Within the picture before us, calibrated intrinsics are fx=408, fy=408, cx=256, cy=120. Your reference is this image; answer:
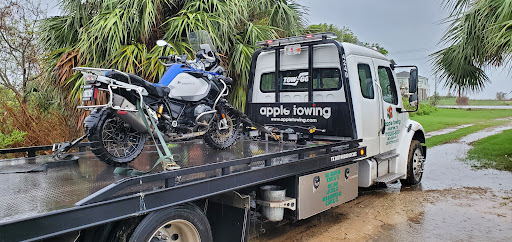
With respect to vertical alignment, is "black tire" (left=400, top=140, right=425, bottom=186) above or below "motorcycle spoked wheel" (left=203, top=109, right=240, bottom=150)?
below

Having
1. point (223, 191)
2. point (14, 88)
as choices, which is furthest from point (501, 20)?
point (14, 88)

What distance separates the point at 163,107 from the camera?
4.64 metres

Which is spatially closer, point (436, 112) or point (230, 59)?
point (230, 59)

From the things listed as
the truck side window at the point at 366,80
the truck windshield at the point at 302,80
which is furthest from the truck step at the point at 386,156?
the truck windshield at the point at 302,80

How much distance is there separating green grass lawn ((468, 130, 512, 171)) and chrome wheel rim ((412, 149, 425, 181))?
11.4 feet

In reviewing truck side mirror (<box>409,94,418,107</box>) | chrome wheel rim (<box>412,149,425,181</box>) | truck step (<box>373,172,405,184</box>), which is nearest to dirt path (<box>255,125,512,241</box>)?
chrome wheel rim (<box>412,149,425,181</box>)

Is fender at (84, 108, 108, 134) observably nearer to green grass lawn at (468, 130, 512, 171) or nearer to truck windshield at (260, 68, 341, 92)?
truck windshield at (260, 68, 341, 92)

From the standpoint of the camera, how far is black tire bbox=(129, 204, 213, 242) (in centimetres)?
292

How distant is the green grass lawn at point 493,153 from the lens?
1009 cm

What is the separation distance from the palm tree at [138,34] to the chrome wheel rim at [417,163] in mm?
3514

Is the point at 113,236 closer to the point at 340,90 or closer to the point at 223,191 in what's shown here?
the point at 223,191

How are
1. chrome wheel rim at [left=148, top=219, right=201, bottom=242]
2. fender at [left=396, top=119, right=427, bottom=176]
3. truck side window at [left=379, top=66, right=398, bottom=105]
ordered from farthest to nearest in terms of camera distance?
fender at [left=396, top=119, right=427, bottom=176]
truck side window at [left=379, top=66, right=398, bottom=105]
chrome wheel rim at [left=148, top=219, right=201, bottom=242]

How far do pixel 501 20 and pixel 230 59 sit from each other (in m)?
5.61

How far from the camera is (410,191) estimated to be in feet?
23.7
